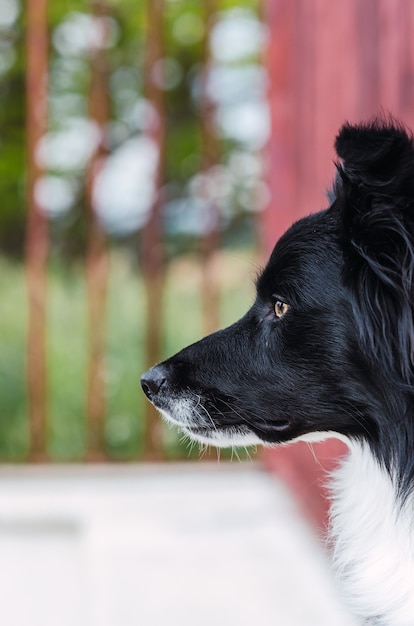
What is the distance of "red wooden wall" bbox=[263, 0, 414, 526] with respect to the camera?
255cm

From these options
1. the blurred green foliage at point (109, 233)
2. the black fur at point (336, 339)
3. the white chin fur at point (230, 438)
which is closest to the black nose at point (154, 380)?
the black fur at point (336, 339)

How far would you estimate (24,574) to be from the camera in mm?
3541

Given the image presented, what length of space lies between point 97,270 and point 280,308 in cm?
254

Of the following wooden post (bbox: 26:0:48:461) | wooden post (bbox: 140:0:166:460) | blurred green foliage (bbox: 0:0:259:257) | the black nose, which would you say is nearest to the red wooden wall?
the black nose

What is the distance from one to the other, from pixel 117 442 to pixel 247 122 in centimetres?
197

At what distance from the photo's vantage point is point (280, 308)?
190 cm

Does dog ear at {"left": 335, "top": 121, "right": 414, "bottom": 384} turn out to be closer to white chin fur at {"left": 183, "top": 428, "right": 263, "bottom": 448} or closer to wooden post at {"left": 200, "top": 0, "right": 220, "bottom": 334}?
white chin fur at {"left": 183, "top": 428, "right": 263, "bottom": 448}

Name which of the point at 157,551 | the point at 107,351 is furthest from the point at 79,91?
the point at 157,551

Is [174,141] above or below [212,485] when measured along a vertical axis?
above

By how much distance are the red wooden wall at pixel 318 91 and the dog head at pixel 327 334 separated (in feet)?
0.76

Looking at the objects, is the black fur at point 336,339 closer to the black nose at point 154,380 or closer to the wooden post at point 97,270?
the black nose at point 154,380

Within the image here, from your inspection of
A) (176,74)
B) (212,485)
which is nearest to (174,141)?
(176,74)

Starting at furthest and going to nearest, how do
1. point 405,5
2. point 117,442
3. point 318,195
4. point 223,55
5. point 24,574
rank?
1. point 223,55
2. point 117,442
3. point 24,574
4. point 318,195
5. point 405,5

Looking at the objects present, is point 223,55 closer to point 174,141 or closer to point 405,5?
point 174,141
